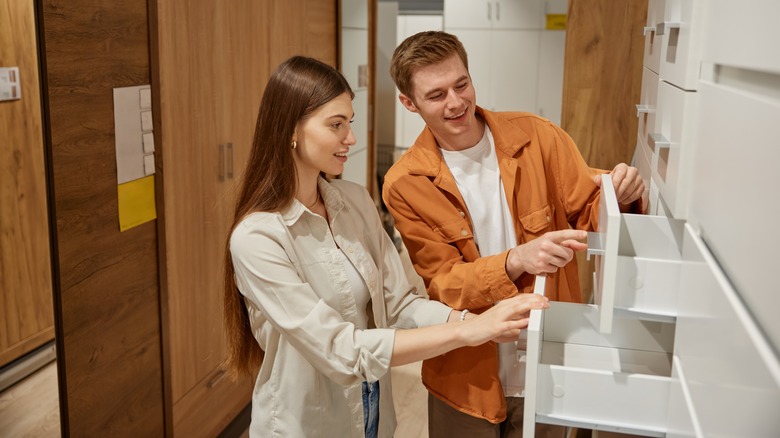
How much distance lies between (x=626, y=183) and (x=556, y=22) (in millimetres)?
4906

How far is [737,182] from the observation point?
2.82ft

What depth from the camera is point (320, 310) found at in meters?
1.55

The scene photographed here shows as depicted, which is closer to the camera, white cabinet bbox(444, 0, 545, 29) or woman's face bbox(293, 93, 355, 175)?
woman's face bbox(293, 93, 355, 175)

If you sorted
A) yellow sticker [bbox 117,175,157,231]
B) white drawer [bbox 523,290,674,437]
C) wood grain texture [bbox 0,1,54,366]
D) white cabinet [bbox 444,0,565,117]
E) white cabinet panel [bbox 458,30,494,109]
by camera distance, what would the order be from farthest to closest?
white cabinet panel [bbox 458,30,494,109] → white cabinet [bbox 444,0,565,117] → wood grain texture [bbox 0,1,54,366] → yellow sticker [bbox 117,175,157,231] → white drawer [bbox 523,290,674,437]

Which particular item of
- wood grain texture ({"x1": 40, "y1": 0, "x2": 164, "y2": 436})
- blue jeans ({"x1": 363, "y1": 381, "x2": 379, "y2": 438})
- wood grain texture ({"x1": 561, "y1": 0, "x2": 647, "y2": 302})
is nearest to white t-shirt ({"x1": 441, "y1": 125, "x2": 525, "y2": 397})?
blue jeans ({"x1": 363, "y1": 381, "x2": 379, "y2": 438})

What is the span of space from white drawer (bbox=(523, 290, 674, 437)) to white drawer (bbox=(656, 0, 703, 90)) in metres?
0.48

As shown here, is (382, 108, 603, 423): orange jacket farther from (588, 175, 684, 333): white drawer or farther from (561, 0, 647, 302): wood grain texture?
(561, 0, 647, 302): wood grain texture

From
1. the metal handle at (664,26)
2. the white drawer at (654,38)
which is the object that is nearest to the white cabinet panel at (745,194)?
the metal handle at (664,26)

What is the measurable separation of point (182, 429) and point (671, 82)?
7.25 ft

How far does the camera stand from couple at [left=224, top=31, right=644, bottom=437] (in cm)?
157

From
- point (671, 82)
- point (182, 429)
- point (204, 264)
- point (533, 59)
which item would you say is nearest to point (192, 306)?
point (204, 264)

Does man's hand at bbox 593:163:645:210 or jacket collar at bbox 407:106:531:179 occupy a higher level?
jacket collar at bbox 407:106:531:179

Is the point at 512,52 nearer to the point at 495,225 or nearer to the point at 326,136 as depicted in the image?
the point at 495,225

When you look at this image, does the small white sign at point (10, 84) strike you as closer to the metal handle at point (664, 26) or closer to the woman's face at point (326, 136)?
the woman's face at point (326, 136)
